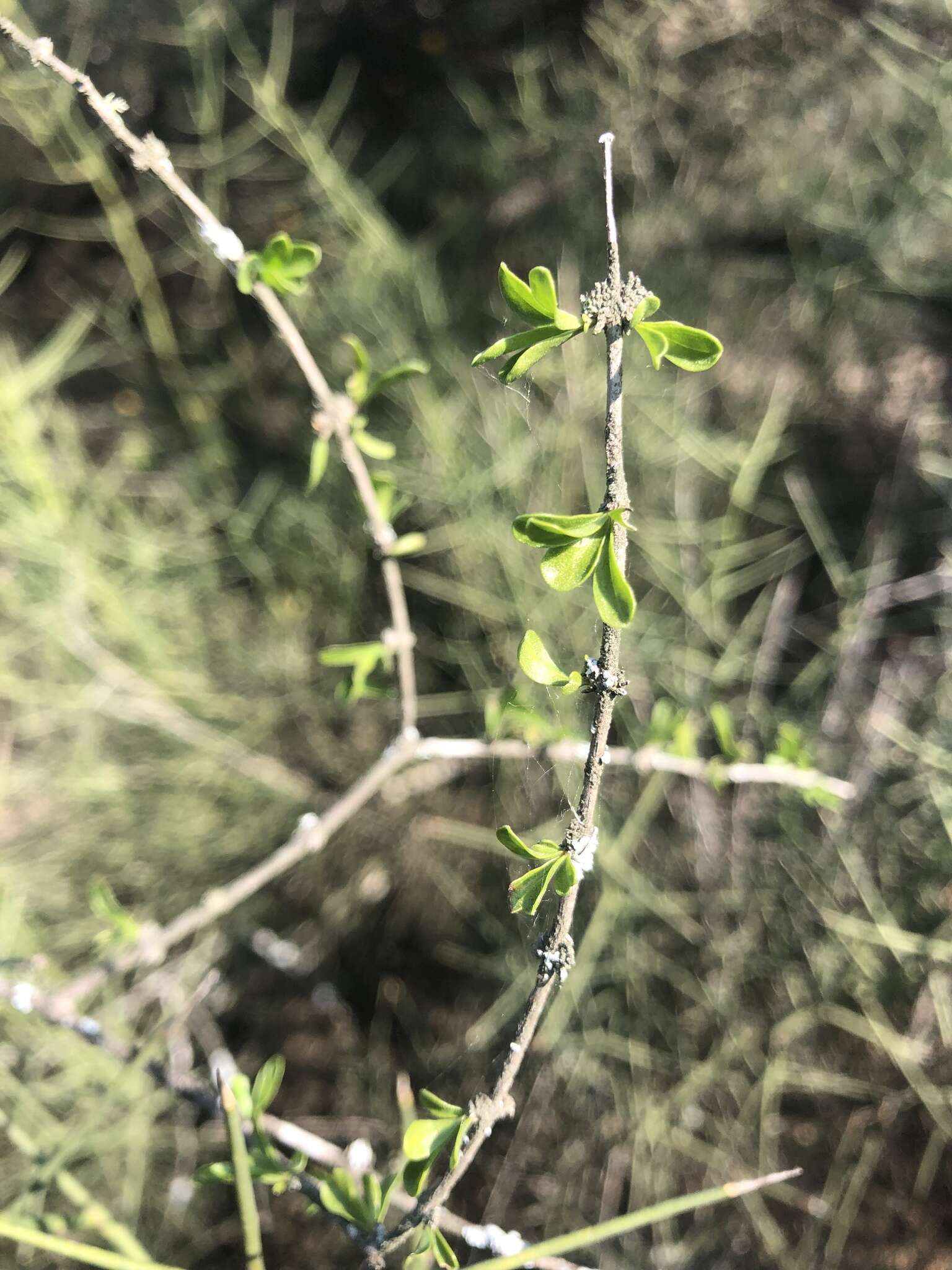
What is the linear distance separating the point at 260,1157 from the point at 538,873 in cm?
22

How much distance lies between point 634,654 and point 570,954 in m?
0.57

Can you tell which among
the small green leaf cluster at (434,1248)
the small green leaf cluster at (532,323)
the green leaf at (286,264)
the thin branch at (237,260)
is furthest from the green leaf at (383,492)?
the small green leaf cluster at (434,1248)

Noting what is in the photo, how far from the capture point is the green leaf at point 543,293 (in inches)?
9.2

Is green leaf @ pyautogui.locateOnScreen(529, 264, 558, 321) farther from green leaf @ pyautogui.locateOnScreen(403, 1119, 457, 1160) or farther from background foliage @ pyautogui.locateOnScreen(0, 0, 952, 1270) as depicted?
background foliage @ pyautogui.locateOnScreen(0, 0, 952, 1270)

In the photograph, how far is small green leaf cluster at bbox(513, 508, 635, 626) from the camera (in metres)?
0.24

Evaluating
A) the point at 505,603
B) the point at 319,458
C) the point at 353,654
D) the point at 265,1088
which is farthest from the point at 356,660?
the point at 505,603

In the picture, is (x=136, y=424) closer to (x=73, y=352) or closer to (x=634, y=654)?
(x=73, y=352)

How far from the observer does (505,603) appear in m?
0.86

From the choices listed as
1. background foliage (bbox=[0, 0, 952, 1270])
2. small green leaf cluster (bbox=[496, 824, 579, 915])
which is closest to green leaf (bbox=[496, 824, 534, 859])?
small green leaf cluster (bbox=[496, 824, 579, 915])

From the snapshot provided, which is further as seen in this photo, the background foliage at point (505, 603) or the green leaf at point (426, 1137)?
the background foliage at point (505, 603)

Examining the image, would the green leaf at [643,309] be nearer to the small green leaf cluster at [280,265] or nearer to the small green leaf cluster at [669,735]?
the small green leaf cluster at [280,265]

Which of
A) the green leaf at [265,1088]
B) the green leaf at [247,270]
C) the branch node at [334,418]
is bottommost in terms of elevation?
the green leaf at [265,1088]

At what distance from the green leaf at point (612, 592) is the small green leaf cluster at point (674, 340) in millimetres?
58

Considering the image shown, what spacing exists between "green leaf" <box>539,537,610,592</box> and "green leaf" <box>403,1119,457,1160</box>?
0.20m
